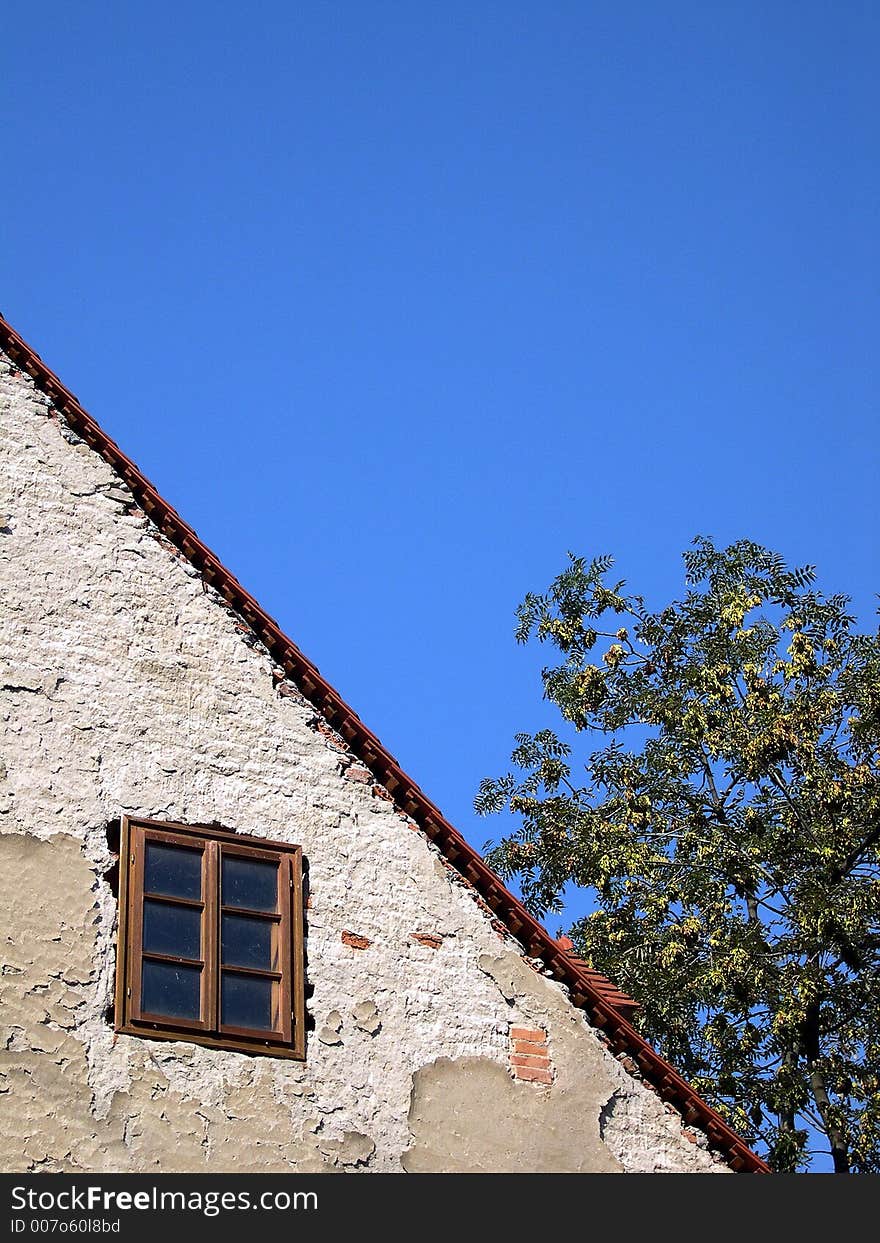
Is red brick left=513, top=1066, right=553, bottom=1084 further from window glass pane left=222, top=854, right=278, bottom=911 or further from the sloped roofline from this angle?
window glass pane left=222, top=854, right=278, bottom=911

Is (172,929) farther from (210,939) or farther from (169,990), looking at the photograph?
(169,990)

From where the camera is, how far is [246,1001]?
11.2m

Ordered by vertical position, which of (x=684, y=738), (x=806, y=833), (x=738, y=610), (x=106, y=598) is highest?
(x=738, y=610)

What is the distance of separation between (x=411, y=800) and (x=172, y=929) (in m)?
2.06

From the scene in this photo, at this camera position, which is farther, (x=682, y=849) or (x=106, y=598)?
(x=682, y=849)

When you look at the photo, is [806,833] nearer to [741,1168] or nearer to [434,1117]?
[741,1168]

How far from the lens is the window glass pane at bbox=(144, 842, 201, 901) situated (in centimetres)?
1130

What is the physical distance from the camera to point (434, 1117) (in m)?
11.3

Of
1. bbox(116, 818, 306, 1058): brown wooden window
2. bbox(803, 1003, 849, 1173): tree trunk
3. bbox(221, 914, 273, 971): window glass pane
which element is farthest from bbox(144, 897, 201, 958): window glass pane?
bbox(803, 1003, 849, 1173): tree trunk

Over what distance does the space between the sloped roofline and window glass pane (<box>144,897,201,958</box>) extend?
6.04 ft

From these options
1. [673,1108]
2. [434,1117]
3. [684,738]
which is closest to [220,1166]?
[434,1117]
